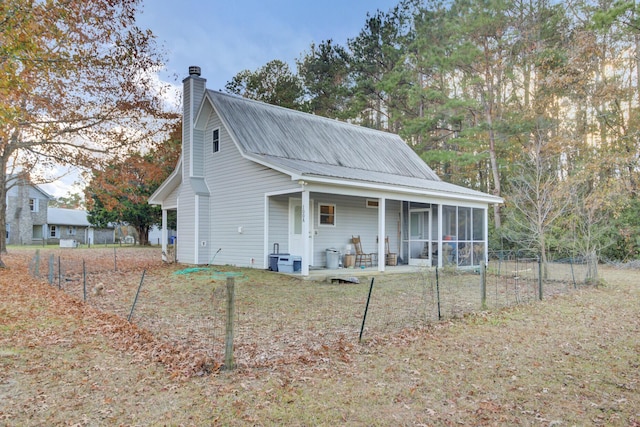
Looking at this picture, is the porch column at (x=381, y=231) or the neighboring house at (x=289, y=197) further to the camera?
the neighboring house at (x=289, y=197)

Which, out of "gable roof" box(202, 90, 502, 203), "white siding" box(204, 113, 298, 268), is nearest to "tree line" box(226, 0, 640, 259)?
"gable roof" box(202, 90, 502, 203)

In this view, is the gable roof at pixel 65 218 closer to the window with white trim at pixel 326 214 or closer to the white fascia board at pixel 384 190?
the window with white trim at pixel 326 214

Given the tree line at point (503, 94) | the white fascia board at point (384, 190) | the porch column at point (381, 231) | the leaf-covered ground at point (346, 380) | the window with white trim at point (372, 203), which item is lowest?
the leaf-covered ground at point (346, 380)

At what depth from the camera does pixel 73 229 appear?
Result: 1773 inches

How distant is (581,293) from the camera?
10.3 m

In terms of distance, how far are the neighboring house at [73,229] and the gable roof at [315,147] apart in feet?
107

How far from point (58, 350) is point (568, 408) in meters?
5.99

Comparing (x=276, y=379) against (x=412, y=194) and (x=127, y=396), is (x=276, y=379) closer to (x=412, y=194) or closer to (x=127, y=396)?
(x=127, y=396)

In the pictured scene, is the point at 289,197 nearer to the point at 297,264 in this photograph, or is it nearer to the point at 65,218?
the point at 297,264

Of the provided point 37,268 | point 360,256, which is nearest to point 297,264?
point 360,256

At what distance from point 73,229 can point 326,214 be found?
40.5 metres

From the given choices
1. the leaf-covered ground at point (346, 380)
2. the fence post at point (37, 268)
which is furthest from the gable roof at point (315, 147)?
the fence post at point (37, 268)

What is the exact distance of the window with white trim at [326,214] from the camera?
14.2 meters

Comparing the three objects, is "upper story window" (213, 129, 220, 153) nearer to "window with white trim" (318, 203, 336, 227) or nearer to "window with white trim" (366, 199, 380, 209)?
"window with white trim" (318, 203, 336, 227)
